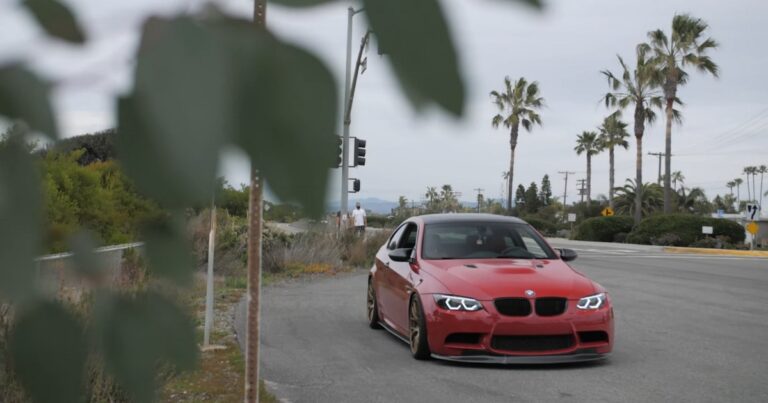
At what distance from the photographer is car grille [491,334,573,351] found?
21.6 feet

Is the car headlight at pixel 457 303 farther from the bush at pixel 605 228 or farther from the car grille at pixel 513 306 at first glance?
the bush at pixel 605 228

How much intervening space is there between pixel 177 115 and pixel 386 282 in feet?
26.2

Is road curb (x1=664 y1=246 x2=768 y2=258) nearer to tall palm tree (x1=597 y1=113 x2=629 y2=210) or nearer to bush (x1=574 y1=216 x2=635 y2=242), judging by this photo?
bush (x1=574 y1=216 x2=635 y2=242)

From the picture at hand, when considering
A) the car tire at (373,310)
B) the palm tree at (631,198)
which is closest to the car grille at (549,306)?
the car tire at (373,310)

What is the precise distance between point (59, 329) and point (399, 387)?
556 cm

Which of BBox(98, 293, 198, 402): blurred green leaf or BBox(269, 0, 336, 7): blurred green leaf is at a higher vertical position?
BBox(269, 0, 336, 7): blurred green leaf

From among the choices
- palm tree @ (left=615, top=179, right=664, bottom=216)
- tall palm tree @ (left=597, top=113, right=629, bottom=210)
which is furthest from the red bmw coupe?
palm tree @ (left=615, top=179, right=664, bottom=216)

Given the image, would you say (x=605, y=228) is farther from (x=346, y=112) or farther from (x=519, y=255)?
(x=346, y=112)

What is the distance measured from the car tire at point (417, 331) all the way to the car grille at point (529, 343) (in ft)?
2.17

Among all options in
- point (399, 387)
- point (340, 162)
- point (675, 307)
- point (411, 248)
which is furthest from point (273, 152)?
point (675, 307)

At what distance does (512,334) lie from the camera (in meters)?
6.52

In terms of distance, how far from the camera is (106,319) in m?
0.60

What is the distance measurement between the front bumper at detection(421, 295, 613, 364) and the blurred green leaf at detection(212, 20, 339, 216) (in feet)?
20.1

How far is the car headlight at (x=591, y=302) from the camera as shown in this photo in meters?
6.75
